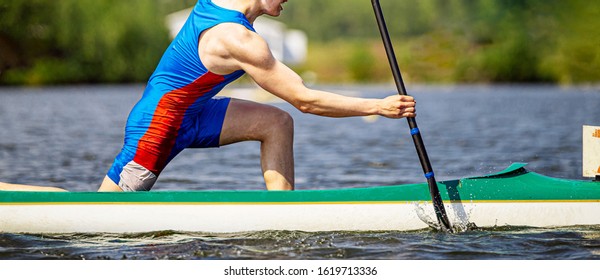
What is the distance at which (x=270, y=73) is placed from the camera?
679cm

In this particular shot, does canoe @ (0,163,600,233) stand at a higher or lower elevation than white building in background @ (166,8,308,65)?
lower

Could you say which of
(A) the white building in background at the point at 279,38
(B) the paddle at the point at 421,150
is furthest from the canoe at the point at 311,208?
(A) the white building in background at the point at 279,38

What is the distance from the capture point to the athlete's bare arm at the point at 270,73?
6.70 metres

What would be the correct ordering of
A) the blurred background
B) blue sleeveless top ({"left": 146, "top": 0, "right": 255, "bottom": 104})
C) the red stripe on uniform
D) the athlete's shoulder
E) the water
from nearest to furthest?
the athlete's shoulder
blue sleeveless top ({"left": 146, "top": 0, "right": 255, "bottom": 104})
the red stripe on uniform
the water
the blurred background

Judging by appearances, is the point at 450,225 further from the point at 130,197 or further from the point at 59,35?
the point at 59,35

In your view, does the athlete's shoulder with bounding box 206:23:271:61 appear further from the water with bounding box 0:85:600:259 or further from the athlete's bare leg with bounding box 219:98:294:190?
the water with bounding box 0:85:600:259

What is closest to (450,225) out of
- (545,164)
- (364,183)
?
(364,183)

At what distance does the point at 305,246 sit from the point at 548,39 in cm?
7472

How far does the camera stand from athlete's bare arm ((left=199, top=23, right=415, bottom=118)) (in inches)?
264

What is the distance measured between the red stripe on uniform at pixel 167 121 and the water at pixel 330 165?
0.68 meters

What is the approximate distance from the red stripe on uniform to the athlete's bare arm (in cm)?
21

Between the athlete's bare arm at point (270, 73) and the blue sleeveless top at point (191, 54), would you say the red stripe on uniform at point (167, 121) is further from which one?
the athlete's bare arm at point (270, 73)

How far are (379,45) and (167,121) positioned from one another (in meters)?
118

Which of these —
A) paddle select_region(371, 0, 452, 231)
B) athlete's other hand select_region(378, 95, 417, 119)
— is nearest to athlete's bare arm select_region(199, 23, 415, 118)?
athlete's other hand select_region(378, 95, 417, 119)
